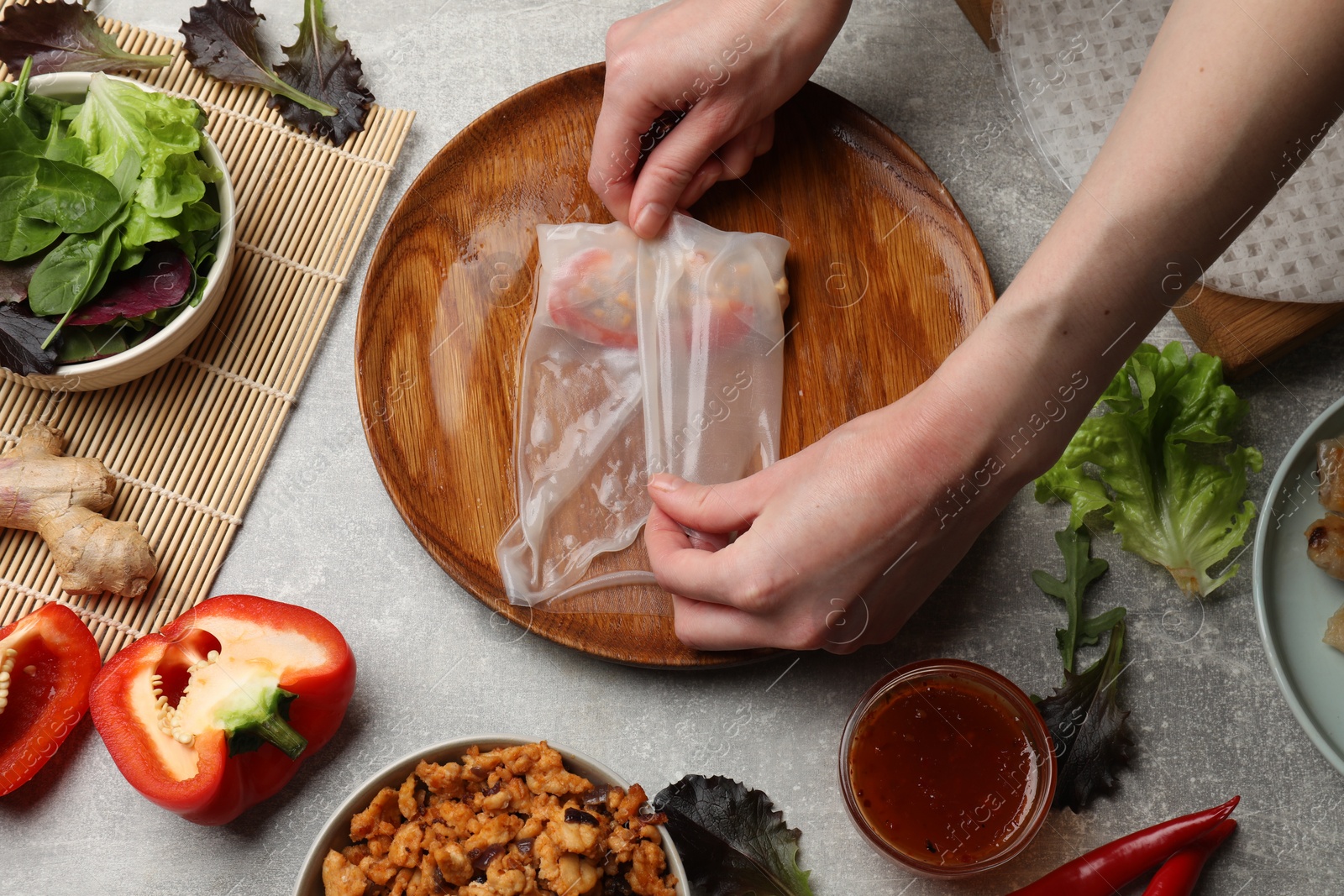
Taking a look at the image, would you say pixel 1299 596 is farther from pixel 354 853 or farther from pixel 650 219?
pixel 354 853

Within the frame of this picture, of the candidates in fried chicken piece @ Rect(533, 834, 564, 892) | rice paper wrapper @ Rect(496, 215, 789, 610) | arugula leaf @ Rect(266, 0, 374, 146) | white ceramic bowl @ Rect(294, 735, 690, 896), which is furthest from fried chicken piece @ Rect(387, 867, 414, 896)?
arugula leaf @ Rect(266, 0, 374, 146)

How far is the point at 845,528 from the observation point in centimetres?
138

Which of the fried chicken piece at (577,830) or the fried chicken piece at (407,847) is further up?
the fried chicken piece at (577,830)

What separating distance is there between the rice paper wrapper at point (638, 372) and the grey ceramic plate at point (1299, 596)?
86 centimetres

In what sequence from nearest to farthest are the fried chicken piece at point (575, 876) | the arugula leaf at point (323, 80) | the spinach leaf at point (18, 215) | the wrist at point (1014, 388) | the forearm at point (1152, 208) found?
the forearm at point (1152, 208), the wrist at point (1014, 388), the fried chicken piece at point (575, 876), the spinach leaf at point (18, 215), the arugula leaf at point (323, 80)

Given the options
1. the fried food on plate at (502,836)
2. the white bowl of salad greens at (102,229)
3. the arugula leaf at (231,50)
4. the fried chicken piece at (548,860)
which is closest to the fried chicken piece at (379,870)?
the fried food on plate at (502,836)

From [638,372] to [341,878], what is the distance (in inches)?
37.8

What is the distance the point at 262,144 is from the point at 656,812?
1.45 metres

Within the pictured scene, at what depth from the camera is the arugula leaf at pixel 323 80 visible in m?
1.90

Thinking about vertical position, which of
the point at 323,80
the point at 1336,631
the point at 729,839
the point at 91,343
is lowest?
the point at 729,839

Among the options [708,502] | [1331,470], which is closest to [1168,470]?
[1331,470]

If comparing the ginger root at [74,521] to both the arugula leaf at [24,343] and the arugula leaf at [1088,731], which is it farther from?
the arugula leaf at [1088,731]

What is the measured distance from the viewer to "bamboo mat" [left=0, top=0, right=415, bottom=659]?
69.0 inches

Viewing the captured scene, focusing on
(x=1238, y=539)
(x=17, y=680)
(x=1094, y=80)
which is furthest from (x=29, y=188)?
(x=1238, y=539)
